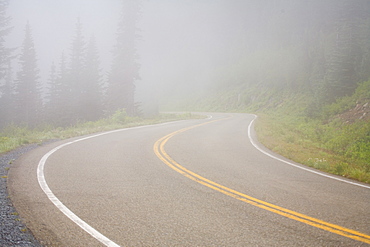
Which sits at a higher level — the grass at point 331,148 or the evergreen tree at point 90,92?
the evergreen tree at point 90,92

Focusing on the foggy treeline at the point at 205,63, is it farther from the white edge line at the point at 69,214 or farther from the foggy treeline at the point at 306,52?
the white edge line at the point at 69,214

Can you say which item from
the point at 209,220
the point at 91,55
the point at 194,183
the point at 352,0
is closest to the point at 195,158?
the point at 194,183

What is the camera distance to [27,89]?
34.7 m

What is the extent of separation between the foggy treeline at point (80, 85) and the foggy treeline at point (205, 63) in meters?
0.11

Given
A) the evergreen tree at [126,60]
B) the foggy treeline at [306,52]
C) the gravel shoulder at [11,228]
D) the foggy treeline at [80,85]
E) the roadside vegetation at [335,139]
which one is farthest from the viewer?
the foggy treeline at [306,52]

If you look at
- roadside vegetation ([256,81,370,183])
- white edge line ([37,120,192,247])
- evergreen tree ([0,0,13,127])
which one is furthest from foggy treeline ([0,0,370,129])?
white edge line ([37,120,192,247])

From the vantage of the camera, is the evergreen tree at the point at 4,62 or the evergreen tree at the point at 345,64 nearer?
the evergreen tree at the point at 4,62

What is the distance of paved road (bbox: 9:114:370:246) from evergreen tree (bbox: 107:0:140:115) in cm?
2063

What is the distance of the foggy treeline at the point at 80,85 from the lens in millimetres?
28922

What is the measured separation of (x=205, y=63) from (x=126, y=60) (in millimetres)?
68357

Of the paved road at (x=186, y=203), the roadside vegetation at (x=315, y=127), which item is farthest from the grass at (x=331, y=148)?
the paved road at (x=186, y=203)

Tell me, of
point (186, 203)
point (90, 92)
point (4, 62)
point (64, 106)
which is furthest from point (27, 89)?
point (186, 203)

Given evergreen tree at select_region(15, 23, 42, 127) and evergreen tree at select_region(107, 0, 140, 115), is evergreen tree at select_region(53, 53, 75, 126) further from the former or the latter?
evergreen tree at select_region(15, 23, 42, 127)

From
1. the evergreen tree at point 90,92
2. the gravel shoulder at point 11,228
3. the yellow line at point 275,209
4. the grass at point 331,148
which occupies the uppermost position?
the evergreen tree at point 90,92
